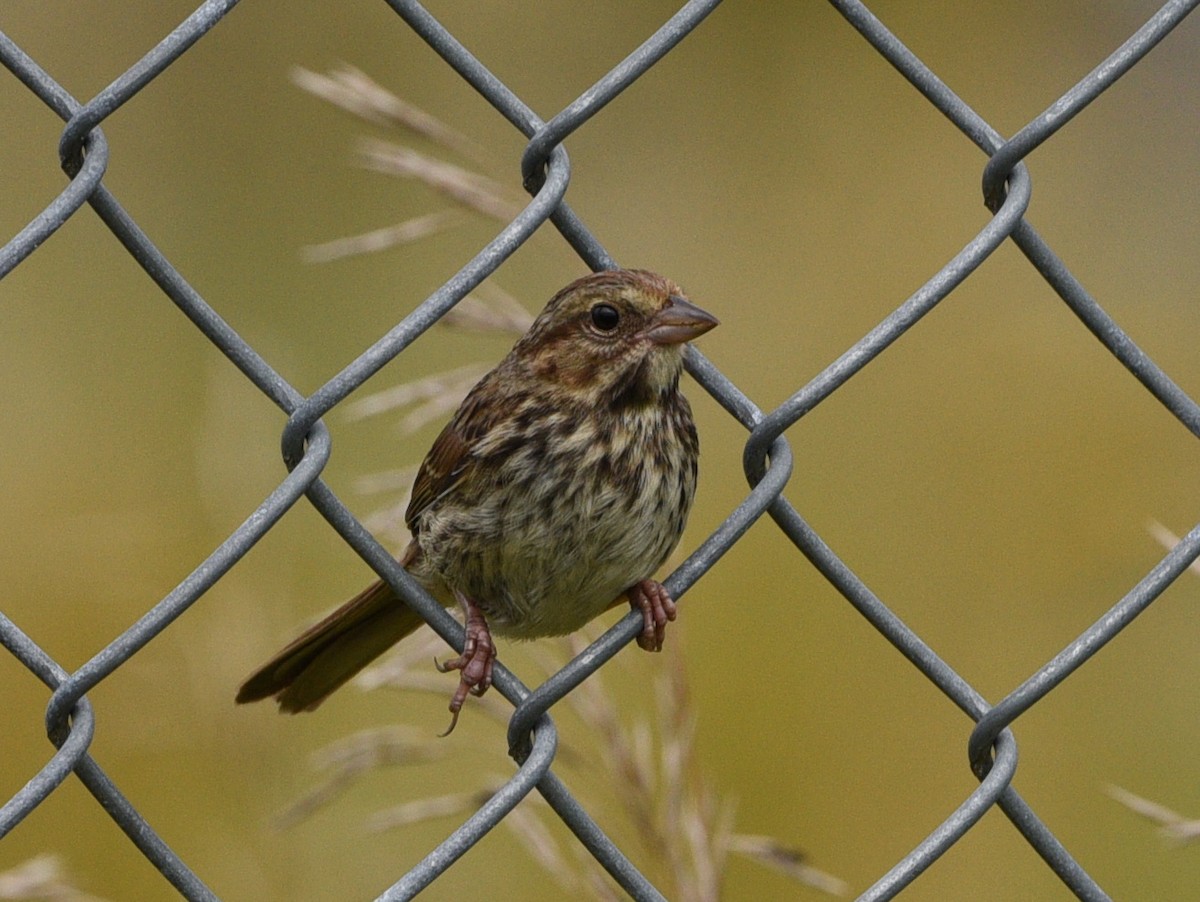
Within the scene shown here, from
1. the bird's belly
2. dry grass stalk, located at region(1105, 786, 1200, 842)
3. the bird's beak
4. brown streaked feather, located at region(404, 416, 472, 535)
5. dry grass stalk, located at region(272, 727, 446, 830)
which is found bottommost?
dry grass stalk, located at region(1105, 786, 1200, 842)

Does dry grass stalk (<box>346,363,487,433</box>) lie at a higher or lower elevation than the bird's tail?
higher

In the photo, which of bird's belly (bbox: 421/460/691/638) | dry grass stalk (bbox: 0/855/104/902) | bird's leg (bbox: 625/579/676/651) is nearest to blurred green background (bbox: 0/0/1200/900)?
bird's belly (bbox: 421/460/691/638)

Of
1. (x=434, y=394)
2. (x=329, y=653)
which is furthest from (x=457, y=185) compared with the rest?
(x=329, y=653)

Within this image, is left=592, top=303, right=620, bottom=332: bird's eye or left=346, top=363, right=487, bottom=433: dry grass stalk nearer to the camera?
left=592, top=303, right=620, bottom=332: bird's eye

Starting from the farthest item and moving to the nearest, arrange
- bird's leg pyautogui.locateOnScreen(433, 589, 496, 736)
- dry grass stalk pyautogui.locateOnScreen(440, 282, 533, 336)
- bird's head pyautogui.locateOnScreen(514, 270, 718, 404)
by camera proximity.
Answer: dry grass stalk pyautogui.locateOnScreen(440, 282, 533, 336)
bird's head pyautogui.locateOnScreen(514, 270, 718, 404)
bird's leg pyautogui.locateOnScreen(433, 589, 496, 736)

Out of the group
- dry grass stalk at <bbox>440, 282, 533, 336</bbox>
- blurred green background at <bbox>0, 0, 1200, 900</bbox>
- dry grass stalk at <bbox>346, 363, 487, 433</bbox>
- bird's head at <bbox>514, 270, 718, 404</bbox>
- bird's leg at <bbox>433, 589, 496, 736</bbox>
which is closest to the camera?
bird's leg at <bbox>433, 589, 496, 736</bbox>

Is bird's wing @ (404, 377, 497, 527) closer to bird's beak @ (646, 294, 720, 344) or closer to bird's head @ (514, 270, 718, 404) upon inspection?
bird's head @ (514, 270, 718, 404)

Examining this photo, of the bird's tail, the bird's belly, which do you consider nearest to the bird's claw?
the bird's belly

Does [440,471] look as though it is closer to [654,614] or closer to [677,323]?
[677,323]
